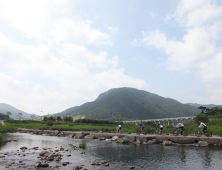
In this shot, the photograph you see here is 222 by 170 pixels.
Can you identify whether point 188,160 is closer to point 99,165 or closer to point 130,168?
point 130,168

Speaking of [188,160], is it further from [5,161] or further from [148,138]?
[5,161]

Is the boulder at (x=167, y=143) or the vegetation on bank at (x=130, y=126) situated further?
the vegetation on bank at (x=130, y=126)

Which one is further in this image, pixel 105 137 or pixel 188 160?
pixel 105 137

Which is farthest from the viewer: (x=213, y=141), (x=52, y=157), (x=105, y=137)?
(x=105, y=137)

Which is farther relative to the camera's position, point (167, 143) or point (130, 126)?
point (130, 126)

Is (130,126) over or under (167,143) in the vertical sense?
under

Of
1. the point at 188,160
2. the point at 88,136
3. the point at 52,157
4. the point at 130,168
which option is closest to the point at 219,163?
the point at 188,160

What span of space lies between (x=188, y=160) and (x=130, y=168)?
21.9ft

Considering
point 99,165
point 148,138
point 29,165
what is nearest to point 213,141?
point 148,138

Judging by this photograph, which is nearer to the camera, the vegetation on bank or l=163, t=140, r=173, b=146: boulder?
l=163, t=140, r=173, b=146: boulder

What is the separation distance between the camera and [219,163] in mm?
14508

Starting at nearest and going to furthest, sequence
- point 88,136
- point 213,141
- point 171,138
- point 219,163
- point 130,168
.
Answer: point 130,168
point 219,163
point 213,141
point 171,138
point 88,136

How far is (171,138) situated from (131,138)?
7322mm

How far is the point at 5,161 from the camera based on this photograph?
51.4ft
